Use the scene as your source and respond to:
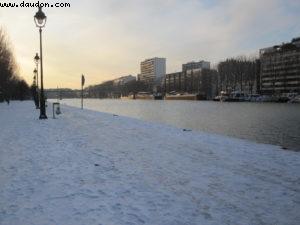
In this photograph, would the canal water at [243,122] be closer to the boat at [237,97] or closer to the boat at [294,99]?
the boat at [294,99]

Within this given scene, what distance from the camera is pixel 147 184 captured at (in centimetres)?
743

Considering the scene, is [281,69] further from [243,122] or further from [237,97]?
[243,122]

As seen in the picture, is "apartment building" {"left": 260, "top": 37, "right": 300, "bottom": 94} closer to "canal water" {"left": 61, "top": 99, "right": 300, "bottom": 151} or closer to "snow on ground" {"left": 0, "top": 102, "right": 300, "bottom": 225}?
"canal water" {"left": 61, "top": 99, "right": 300, "bottom": 151}

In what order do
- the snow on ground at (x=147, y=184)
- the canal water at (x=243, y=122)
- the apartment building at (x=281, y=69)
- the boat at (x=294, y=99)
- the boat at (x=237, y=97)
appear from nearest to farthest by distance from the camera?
the snow on ground at (x=147, y=184)
the canal water at (x=243, y=122)
the boat at (x=294, y=99)
the boat at (x=237, y=97)
the apartment building at (x=281, y=69)

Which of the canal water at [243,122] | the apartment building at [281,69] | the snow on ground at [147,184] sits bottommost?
the canal water at [243,122]

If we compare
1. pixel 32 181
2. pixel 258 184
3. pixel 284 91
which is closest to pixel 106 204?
pixel 32 181

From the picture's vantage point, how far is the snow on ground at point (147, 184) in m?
5.81

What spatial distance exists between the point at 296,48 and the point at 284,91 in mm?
15089

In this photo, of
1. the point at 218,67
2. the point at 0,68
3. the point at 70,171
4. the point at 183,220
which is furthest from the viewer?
the point at 218,67

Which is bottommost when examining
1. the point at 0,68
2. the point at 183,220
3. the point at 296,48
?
the point at 183,220

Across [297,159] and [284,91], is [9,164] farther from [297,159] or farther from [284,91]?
[284,91]

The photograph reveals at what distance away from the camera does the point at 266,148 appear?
470 inches

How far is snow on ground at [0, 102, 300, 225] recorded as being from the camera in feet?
19.1

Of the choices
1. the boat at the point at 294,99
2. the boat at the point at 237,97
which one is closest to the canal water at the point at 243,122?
the boat at the point at 294,99
